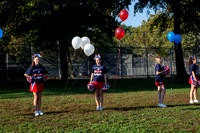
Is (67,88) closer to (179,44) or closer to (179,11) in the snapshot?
(179,44)

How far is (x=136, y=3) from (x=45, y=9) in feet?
29.3

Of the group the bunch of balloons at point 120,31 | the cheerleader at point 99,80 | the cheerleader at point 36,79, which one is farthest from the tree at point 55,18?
the cheerleader at point 36,79

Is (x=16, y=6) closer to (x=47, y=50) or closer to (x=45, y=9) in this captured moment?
(x=45, y=9)

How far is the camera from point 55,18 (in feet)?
64.9

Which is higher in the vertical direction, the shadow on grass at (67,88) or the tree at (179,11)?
the tree at (179,11)

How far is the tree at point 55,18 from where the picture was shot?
19.8 metres

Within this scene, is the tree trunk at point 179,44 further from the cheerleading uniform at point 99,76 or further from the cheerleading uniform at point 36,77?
the cheerleading uniform at point 36,77

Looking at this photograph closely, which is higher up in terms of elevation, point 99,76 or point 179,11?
point 179,11

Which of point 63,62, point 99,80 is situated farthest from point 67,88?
point 99,80

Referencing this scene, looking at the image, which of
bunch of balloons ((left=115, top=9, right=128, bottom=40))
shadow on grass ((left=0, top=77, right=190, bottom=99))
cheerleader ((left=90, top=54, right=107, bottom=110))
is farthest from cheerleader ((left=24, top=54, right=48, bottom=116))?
shadow on grass ((left=0, top=77, right=190, bottom=99))

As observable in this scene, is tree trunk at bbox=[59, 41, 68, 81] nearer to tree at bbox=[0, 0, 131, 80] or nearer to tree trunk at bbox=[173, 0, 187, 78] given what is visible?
tree at bbox=[0, 0, 131, 80]

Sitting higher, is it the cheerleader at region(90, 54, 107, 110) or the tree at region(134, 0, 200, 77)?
the tree at region(134, 0, 200, 77)

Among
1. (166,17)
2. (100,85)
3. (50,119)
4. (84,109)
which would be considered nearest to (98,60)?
(100,85)

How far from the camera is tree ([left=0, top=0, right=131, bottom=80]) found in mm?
19812
